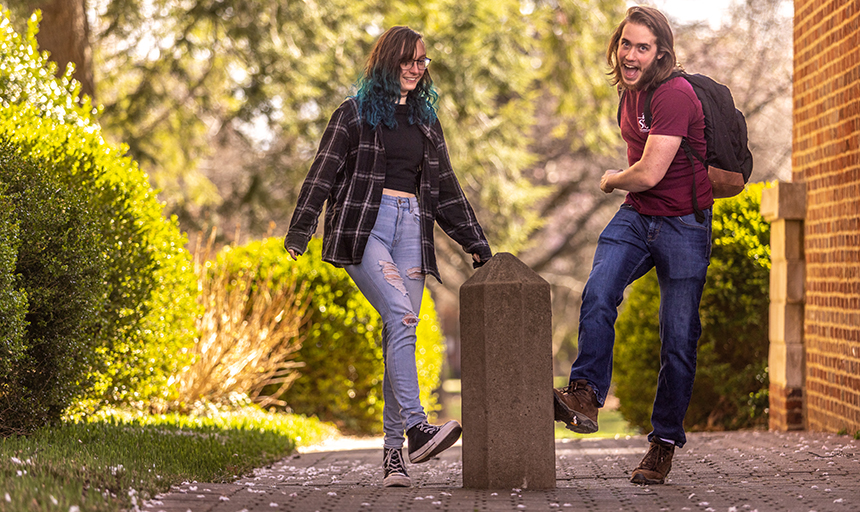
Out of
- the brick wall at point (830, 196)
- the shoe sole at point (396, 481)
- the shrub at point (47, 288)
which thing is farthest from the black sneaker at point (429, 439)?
the brick wall at point (830, 196)

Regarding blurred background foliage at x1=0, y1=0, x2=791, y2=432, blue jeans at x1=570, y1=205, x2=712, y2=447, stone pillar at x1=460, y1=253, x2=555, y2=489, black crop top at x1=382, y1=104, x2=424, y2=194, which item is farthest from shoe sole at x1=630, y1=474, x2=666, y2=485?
blurred background foliage at x1=0, y1=0, x2=791, y2=432

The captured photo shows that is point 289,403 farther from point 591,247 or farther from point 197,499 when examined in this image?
point 591,247

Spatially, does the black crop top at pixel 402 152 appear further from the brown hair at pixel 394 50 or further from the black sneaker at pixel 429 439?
the black sneaker at pixel 429 439

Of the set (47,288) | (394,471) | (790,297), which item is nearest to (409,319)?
(394,471)

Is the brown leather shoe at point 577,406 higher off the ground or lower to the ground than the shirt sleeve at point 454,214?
lower

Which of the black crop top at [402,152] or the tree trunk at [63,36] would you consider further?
the tree trunk at [63,36]

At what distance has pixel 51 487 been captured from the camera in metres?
3.31

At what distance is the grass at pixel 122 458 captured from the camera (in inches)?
128

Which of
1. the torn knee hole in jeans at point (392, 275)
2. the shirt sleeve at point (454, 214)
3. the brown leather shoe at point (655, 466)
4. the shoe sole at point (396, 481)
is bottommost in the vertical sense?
the shoe sole at point (396, 481)

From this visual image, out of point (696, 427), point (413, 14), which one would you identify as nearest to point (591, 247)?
point (413, 14)

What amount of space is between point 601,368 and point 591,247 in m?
18.0

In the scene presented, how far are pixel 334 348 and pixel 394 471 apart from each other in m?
4.86

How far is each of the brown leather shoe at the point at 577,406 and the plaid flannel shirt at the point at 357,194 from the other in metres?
0.83

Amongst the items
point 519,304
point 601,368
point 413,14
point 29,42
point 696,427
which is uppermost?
point 413,14
